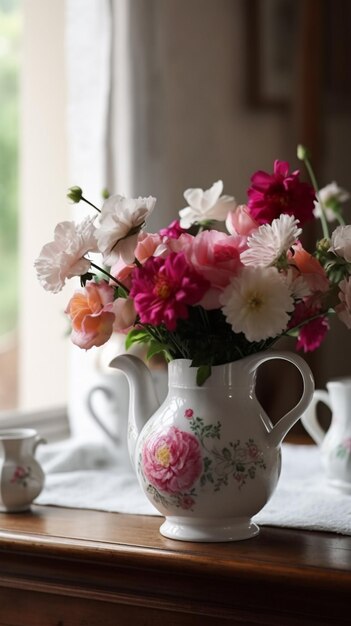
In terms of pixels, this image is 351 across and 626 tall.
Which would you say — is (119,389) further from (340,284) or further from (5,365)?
(5,365)

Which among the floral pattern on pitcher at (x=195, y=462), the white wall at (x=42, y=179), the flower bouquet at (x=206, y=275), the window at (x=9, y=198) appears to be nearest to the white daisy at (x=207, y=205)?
the flower bouquet at (x=206, y=275)

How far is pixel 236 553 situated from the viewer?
3.30ft

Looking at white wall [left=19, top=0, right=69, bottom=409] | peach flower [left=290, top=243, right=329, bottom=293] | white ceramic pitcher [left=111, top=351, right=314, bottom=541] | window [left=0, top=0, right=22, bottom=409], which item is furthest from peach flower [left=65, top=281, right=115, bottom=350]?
window [left=0, top=0, right=22, bottom=409]

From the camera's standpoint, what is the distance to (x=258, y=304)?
98cm

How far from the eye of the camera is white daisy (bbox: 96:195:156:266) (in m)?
0.98

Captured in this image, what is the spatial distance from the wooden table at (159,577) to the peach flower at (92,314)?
0.22 metres

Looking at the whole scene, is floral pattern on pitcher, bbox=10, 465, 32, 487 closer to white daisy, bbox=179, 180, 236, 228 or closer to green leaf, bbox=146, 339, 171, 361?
green leaf, bbox=146, 339, 171, 361

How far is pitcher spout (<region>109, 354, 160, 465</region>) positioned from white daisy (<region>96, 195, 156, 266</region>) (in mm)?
215

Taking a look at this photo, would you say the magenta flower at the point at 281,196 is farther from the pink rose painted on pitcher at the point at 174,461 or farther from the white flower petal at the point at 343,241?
the pink rose painted on pitcher at the point at 174,461

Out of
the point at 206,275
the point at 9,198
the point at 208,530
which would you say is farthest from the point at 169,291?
the point at 9,198

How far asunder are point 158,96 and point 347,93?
1.09m

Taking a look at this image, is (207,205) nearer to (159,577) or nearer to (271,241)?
(271,241)

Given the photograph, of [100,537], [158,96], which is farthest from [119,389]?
[158,96]

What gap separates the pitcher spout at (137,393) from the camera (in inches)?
46.3
